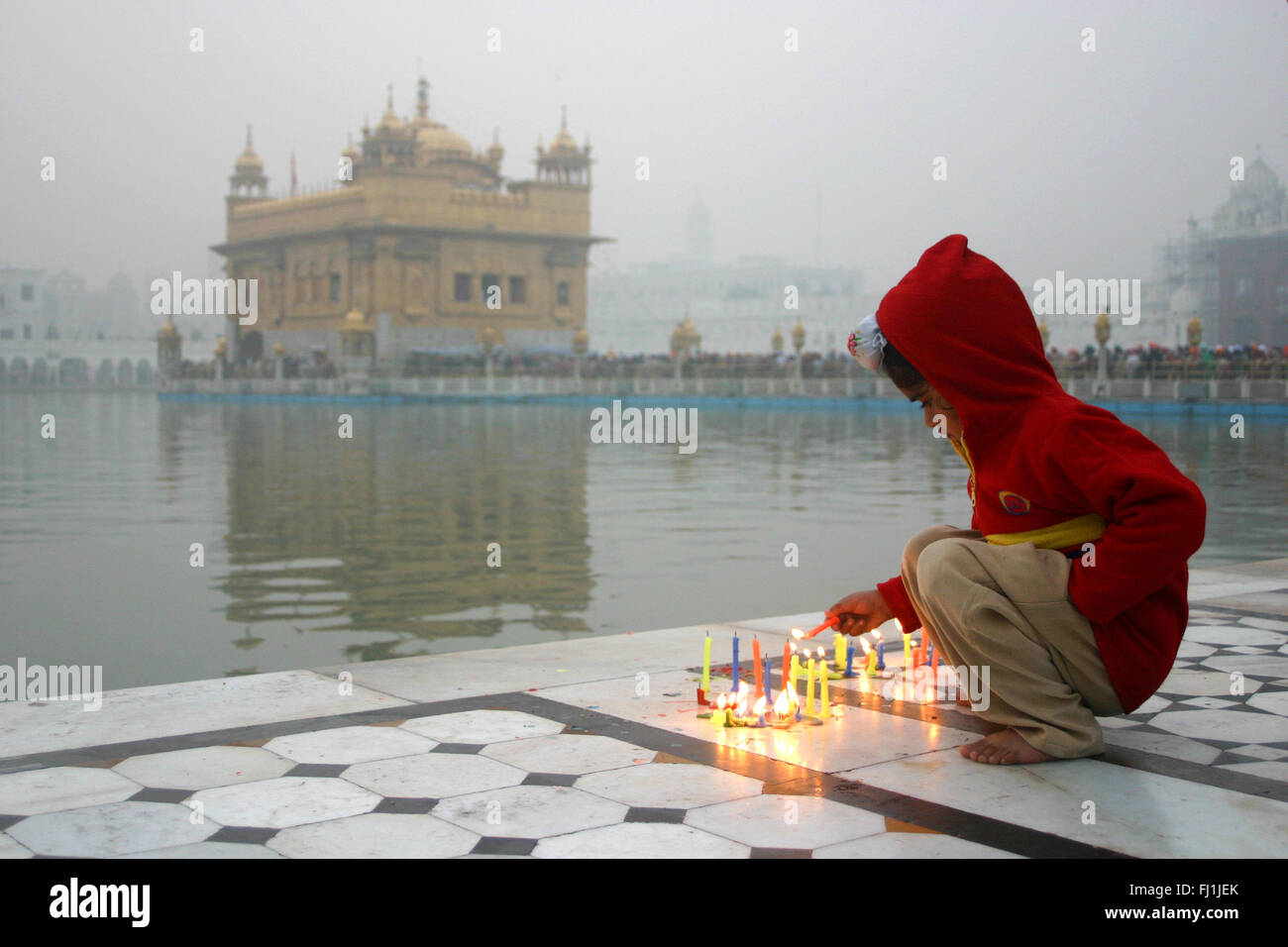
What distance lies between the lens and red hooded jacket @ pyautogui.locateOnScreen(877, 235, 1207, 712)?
9.61 feet

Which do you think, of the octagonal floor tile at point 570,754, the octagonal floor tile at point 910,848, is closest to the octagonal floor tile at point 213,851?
the octagonal floor tile at point 570,754

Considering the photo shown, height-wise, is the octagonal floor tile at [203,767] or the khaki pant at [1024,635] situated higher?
the khaki pant at [1024,635]

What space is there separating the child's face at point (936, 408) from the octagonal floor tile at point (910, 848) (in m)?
0.98

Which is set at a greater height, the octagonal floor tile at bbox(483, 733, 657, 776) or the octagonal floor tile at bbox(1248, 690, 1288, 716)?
the octagonal floor tile at bbox(1248, 690, 1288, 716)

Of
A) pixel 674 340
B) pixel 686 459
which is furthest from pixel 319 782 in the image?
pixel 674 340

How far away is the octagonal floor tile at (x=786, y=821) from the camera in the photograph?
259cm

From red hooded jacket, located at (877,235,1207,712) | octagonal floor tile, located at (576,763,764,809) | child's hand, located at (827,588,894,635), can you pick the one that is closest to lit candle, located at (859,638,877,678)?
child's hand, located at (827,588,894,635)

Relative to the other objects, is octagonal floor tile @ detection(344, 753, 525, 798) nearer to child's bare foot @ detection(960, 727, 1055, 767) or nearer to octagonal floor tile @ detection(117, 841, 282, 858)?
octagonal floor tile @ detection(117, 841, 282, 858)

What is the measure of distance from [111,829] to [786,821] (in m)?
1.26

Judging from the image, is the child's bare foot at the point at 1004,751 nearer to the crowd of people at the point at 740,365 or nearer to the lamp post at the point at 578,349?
the crowd of people at the point at 740,365

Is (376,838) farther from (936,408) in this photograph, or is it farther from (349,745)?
(936,408)
